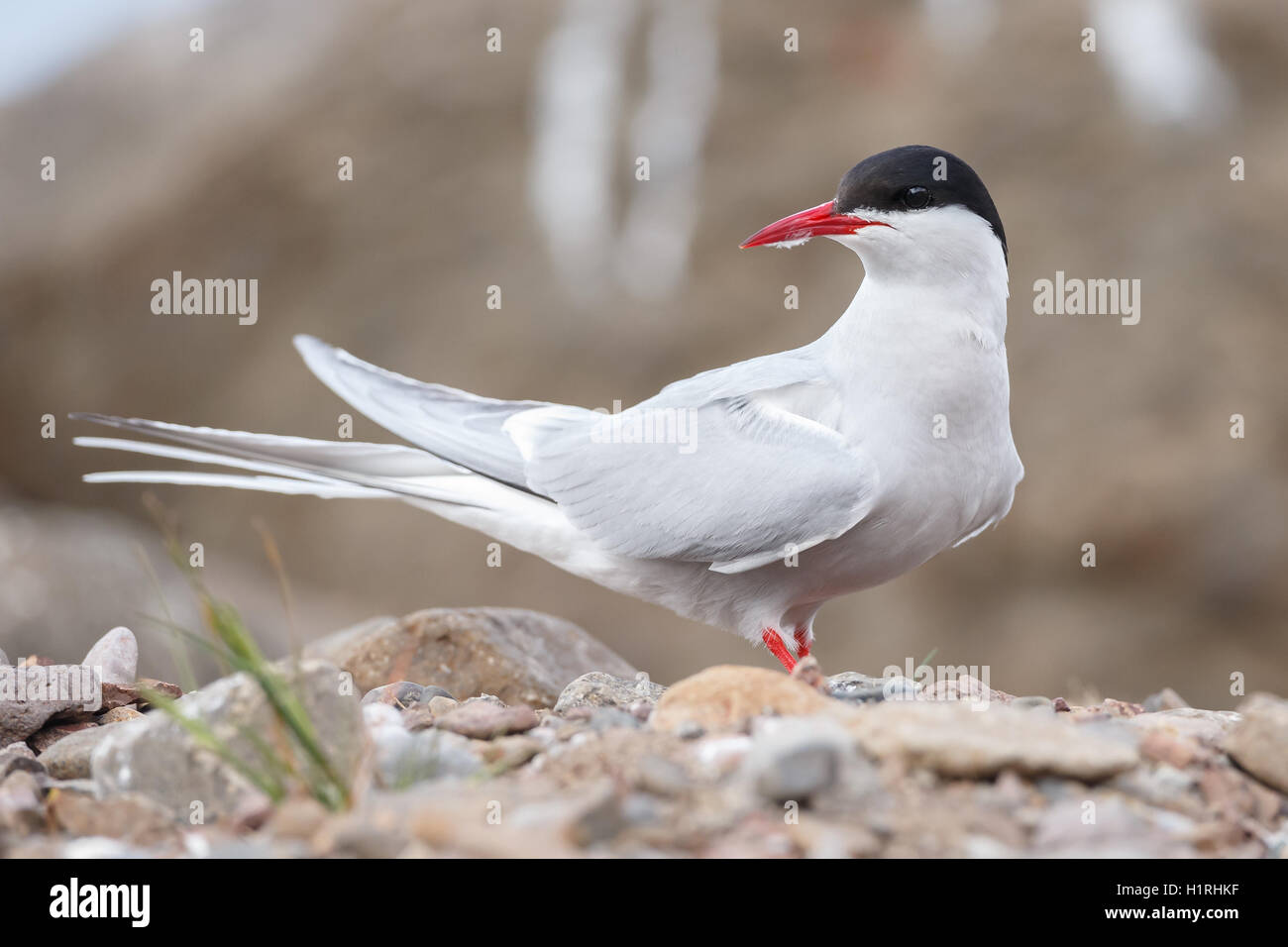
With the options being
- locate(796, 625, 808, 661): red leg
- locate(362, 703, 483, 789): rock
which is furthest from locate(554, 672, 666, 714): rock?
locate(362, 703, 483, 789): rock

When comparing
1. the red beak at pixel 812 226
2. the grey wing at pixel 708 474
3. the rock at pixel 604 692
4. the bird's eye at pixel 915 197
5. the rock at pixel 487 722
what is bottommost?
the rock at pixel 604 692

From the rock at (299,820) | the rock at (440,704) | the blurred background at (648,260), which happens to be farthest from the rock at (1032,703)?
the blurred background at (648,260)

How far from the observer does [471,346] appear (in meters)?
12.9

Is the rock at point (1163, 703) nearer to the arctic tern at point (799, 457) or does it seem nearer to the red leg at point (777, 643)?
the arctic tern at point (799, 457)

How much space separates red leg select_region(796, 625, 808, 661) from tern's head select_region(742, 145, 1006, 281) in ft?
4.71

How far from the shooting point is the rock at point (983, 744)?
248cm

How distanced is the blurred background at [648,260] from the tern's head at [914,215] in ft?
17.5

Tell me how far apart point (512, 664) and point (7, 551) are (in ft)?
14.5

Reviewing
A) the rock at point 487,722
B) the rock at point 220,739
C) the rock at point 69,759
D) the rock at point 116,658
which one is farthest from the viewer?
the rock at point 116,658

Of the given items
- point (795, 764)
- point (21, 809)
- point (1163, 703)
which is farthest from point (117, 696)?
point (1163, 703)

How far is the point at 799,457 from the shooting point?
3717 millimetres

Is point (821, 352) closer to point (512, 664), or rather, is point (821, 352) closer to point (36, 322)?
point (512, 664)

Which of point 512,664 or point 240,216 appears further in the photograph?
point 240,216

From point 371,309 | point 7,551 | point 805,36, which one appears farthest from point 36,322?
point 805,36
